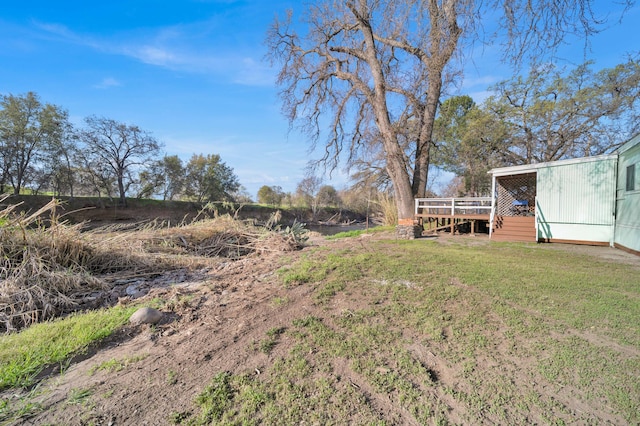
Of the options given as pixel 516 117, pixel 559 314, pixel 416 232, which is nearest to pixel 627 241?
pixel 416 232

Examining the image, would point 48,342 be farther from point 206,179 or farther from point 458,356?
point 206,179

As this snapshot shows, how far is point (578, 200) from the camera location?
7.76 meters

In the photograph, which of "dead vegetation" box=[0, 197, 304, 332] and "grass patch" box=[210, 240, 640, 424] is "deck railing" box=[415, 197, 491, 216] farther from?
"grass patch" box=[210, 240, 640, 424]

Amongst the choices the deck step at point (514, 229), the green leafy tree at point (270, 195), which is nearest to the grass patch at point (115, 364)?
the deck step at point (514, 229)

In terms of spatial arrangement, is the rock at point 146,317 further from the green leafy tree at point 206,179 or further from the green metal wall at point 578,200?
the green leafy tree at point 206,179

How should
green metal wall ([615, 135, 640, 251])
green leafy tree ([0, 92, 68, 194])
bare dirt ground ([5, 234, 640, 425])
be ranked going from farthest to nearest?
green leafy tree ([0, 92, 68, 194])
green metal wall ([615, 135, 640, 251])
bare dirt ground ([5, 234, 640, 425])

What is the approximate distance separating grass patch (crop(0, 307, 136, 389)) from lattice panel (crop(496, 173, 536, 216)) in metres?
12.7

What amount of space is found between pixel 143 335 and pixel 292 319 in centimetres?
137

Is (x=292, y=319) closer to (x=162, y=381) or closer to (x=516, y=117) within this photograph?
(x=162, y=381)

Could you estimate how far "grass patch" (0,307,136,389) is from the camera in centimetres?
181

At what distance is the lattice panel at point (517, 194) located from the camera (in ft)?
36.9

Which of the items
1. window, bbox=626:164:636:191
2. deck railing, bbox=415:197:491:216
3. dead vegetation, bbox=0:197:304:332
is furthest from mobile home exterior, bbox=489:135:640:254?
dead vegetation, bbox=0:197:304:332

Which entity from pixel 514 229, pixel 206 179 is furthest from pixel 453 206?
pixel 206 179

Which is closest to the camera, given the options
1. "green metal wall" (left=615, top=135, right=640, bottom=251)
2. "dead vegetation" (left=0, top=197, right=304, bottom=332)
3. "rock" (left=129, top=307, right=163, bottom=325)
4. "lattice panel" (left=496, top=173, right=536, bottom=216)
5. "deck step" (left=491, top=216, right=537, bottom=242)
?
"rock" (left=129, top=307, right=163, bottom=325)
